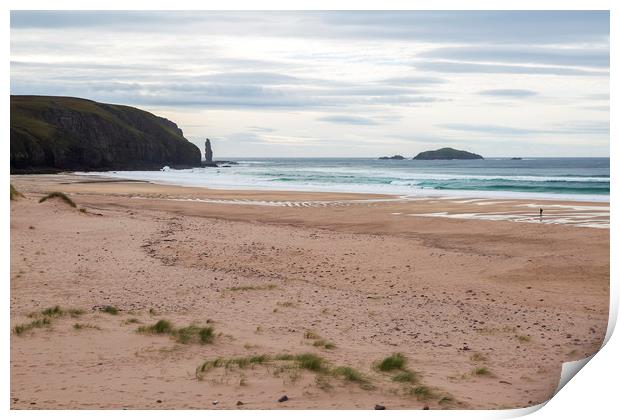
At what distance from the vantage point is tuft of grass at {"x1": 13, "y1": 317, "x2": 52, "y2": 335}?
591 cm

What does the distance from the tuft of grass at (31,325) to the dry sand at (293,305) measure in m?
0.05

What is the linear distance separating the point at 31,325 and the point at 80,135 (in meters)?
3.85

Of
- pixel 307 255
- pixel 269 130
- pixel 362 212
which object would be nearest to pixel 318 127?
pixel 269 130

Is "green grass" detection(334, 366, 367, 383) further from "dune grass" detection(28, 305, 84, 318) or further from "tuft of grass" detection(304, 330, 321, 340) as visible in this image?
"dune grass" detection(28, 305, 84, 318)

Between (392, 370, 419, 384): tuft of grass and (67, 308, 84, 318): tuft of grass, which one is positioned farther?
(67, 308, 84, 318): tuft of grass

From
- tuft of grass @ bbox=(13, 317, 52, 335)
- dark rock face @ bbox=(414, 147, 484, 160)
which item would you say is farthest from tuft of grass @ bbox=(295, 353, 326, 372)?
dark rock face @ bbox=(414, 147, 484, 160)

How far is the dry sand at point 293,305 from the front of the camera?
5.07 m

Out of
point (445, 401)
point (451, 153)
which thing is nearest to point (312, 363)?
point (445, 401)

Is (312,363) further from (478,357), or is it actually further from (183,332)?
(478,357)

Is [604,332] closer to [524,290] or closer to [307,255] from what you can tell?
[524,290]

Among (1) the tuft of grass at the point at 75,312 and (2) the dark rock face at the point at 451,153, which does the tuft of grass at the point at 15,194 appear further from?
(2) the dark rock face at the point at 451,153

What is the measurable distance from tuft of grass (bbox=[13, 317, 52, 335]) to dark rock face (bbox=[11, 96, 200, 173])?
233cm

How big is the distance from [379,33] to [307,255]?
4.72m

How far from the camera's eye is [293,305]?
24.1ft
